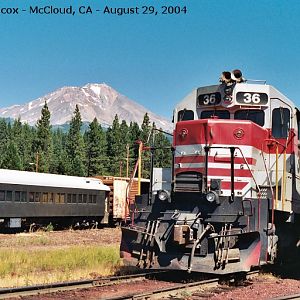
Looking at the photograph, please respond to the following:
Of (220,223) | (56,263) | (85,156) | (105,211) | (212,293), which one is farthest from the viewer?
(85,156)

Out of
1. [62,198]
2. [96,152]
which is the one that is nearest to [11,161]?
[96,152]

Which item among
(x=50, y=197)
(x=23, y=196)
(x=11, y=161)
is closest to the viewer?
(x=23, y=196)

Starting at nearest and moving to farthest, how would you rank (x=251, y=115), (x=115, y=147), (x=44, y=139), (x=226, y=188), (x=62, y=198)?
(x=226, y=188)
(x=251, y=115)
(x=62, y=198)
(x=44, y=139)
(x=115, y=147)

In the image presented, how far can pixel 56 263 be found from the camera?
13.7m

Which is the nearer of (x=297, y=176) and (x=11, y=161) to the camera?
(x=297, y=176)

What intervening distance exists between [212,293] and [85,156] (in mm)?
83490

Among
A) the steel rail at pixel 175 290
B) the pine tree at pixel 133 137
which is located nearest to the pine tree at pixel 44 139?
the pine tree at pixel 133 137

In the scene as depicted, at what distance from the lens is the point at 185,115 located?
40.7 feet

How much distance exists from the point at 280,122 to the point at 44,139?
70181 mm

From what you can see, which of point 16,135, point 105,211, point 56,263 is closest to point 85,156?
point 16,135

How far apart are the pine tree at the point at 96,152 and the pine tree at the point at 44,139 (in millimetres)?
8397

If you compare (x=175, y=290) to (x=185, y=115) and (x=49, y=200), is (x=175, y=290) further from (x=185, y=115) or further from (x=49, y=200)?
(x=49, y=200)

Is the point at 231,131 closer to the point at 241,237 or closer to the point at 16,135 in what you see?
the point at 241,237

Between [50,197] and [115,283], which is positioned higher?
[50,197]
